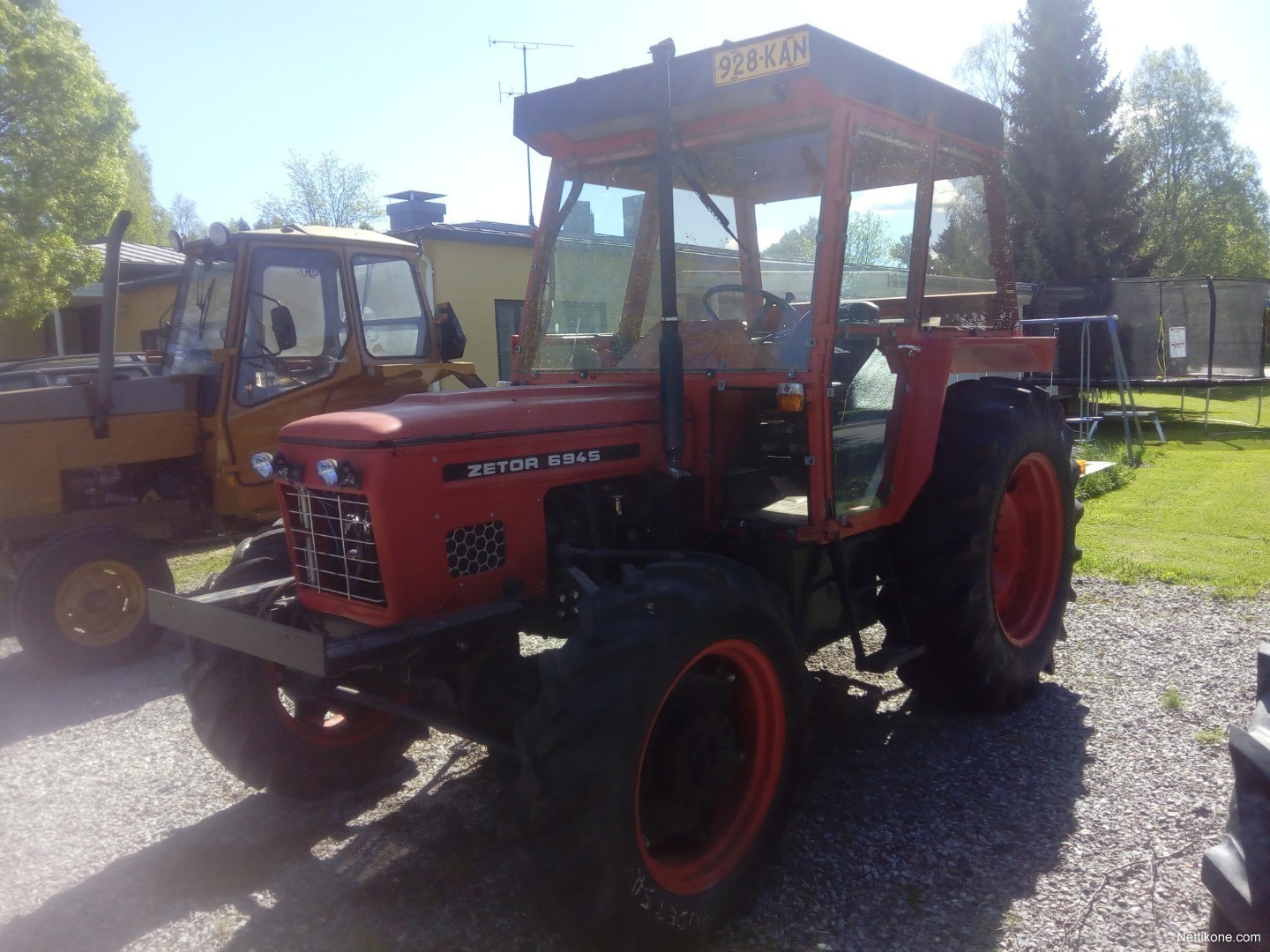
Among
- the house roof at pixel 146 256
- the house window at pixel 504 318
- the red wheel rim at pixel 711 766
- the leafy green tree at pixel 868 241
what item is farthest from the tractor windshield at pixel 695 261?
the house roof at pixel 146 256

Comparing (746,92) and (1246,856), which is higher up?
(746,92)

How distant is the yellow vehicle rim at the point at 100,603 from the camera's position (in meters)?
5.44

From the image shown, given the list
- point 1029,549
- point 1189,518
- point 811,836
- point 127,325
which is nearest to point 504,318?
point 127,325

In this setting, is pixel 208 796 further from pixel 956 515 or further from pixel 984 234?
pixel 984 234

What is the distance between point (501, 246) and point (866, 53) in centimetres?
1145

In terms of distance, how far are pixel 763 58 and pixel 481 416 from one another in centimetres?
152

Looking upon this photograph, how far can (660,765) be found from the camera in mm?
2887

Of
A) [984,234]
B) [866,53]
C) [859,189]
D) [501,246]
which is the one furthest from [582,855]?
[501,246]

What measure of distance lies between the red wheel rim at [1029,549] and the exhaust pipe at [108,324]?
14.5 feet

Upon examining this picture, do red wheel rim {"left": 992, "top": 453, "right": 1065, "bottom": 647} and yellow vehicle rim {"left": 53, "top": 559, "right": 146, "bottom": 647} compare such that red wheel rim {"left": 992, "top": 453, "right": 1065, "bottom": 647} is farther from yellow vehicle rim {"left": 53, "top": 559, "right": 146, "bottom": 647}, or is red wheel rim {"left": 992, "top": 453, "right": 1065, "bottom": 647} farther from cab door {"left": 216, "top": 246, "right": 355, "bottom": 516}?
yellow vehicle rim {"left": 53, "top": 559, "right": 146, "bottom": 647}

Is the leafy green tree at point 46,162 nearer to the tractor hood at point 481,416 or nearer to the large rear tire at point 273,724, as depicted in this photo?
the large rear tire at point 273,724

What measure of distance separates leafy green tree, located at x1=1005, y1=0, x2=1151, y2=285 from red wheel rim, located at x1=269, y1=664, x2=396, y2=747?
23.3m

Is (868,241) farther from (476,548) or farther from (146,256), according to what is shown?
(146,256)

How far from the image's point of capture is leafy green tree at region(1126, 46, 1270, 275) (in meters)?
37.2
